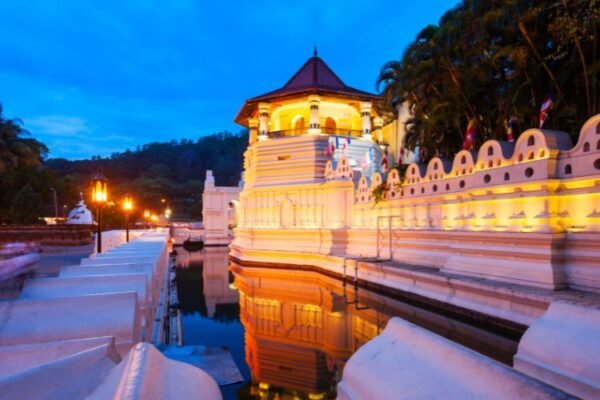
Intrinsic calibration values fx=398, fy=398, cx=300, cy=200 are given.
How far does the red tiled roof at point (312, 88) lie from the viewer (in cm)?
2008

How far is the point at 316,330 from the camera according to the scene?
7.96m

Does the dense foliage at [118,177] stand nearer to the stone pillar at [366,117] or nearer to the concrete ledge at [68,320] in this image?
the concrete ledge at [68,320]

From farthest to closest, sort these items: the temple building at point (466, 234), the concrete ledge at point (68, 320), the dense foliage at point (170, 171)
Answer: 1. the dense foliage at point (170, 171)
2. the temple building at point (466, 234)
3. the concrete ledge at point (68, 320)

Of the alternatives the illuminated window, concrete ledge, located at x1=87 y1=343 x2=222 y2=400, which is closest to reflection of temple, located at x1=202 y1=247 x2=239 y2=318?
concrete ledge, located at x1=87 y1=343 x2=222 y2=400

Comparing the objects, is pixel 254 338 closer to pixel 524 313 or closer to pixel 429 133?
pixel 524 313

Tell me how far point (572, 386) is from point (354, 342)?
4.87 metres

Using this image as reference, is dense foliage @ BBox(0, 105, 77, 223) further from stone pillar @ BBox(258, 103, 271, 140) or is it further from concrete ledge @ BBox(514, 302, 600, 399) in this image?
concrete ledge @ BBox(514, 302, 600, 399)

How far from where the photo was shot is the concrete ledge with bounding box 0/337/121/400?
87.5 inches

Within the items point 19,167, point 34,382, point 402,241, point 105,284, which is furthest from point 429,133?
point 19,167

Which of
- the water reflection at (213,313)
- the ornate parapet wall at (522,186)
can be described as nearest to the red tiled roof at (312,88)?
the water reflection at (213,313)

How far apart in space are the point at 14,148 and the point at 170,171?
2031 inches

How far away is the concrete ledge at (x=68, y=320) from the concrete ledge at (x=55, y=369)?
2.01ft

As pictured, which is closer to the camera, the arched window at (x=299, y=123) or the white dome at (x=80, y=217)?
the white dome at (x=80, y=217)

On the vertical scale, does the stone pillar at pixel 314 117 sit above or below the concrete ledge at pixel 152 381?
above
